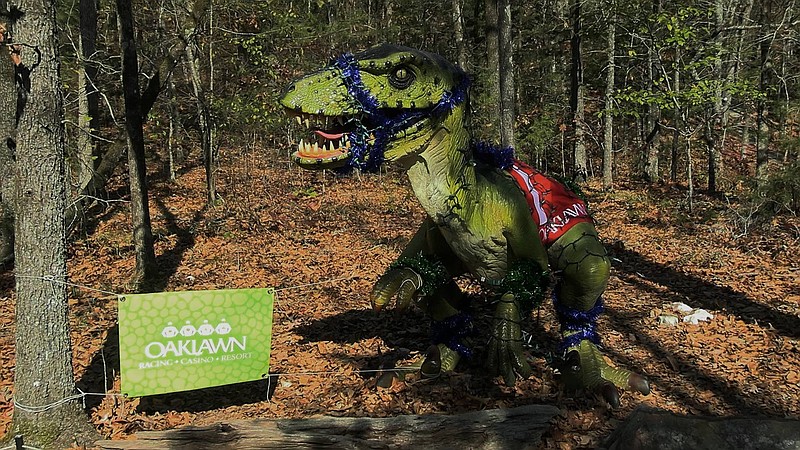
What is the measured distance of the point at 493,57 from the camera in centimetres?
1258

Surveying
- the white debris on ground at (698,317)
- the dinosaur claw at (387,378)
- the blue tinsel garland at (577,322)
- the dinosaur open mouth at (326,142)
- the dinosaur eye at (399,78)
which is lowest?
the dinosaur claw at (387,378)

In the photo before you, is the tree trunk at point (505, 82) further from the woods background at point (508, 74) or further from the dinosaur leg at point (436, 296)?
the dinosaur leg at point (436, 296)

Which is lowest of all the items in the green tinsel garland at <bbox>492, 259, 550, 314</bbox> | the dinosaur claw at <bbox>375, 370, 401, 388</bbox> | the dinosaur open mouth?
the dinosaur claw at <bbox>375, 370, 401, 388</bbox>

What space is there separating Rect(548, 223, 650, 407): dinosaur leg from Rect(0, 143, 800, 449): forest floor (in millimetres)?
160

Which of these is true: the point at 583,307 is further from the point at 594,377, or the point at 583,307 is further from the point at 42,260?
the point at 42,260

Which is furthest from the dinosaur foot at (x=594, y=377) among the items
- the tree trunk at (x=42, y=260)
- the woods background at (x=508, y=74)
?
the woods background at (x=508, y=74)

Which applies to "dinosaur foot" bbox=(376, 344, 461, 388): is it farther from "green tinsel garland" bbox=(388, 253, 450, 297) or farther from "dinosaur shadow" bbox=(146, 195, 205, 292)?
"dinosaur shadow" bbox=(146, 195, 205, 292)

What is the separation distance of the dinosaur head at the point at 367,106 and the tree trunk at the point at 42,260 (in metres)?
1.76

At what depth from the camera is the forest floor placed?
4523 millimetres

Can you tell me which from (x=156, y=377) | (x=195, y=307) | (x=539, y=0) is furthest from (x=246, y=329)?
(x=539, y=0)

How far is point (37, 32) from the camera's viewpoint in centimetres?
356

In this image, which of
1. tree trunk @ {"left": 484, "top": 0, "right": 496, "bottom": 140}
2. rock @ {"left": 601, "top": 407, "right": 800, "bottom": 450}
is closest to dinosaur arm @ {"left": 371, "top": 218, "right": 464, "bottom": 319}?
rock @ {"left": 601, "top": 407, "right": 800, "bottom": 450}

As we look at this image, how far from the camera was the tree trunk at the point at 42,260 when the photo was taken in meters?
3.63

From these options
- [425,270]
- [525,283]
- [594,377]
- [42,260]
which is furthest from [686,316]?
[42,260]
